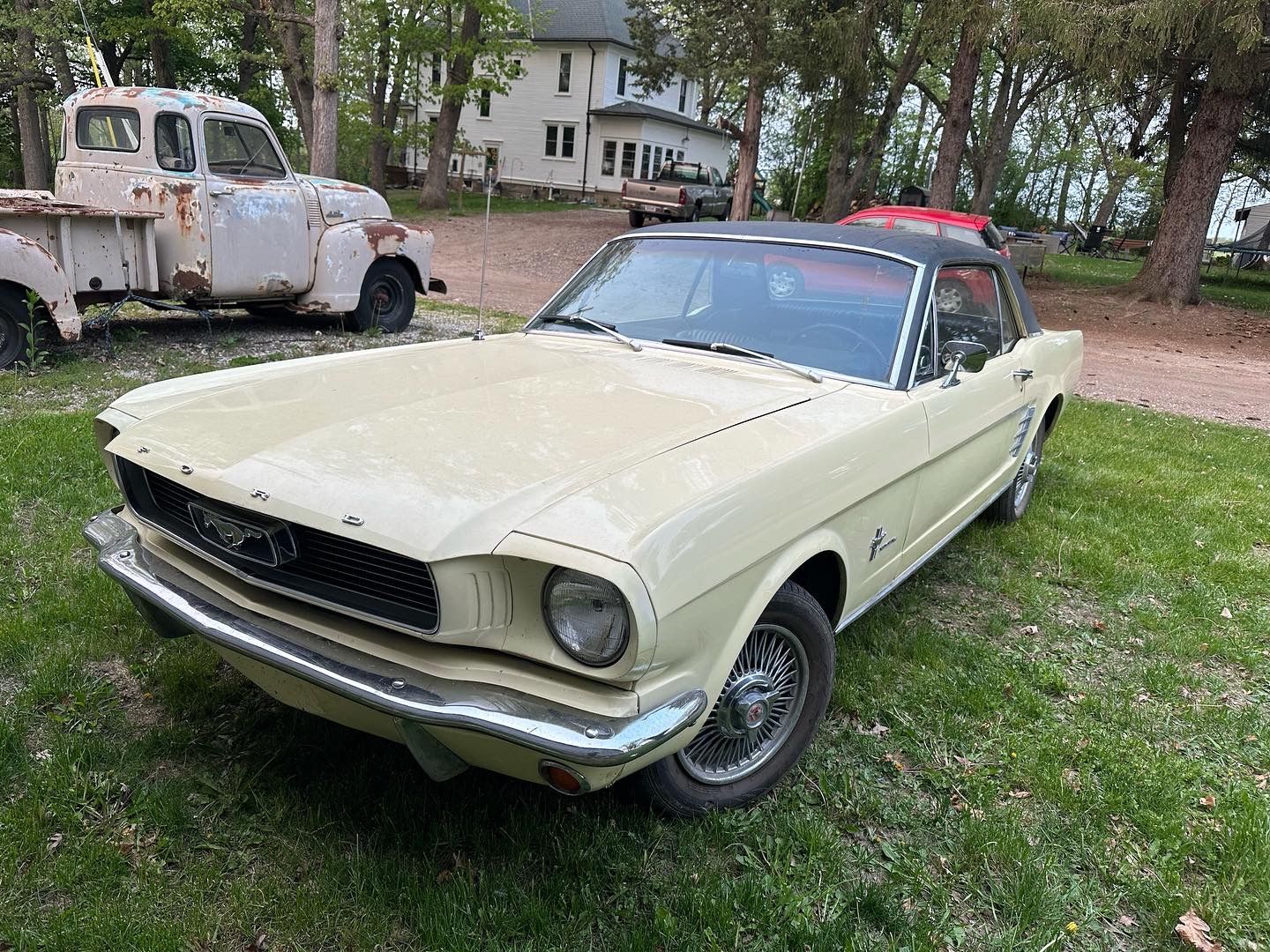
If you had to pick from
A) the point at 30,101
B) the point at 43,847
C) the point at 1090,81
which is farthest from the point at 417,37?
the point at 43,847

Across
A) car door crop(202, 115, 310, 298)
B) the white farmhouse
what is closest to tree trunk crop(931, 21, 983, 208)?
car door crop(202, 115, 310, 298)

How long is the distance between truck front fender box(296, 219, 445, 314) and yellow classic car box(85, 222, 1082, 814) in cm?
545

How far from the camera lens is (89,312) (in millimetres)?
9109

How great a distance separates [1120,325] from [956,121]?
4937 millimetres

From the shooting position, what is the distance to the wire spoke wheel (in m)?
2.55

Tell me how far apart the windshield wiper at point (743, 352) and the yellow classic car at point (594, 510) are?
0.01 metres

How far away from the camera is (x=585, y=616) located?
6.64 ft

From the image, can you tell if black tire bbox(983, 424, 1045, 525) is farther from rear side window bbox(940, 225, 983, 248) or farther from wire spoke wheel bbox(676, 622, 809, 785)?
rear side window bbox(940, 225, 983, 248)

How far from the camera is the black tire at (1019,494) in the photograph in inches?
198

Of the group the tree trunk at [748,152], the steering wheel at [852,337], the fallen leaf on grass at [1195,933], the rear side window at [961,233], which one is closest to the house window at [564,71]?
the tree trunk at [748,152]

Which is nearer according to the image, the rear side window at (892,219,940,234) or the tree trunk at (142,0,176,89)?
the rear side window at (892,219,940,234)

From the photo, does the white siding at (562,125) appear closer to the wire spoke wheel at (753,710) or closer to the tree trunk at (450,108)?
the tree trunk at (450,108)

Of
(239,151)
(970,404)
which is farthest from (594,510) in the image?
(239,151)

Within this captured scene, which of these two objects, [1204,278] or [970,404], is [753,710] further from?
[1204,278]
